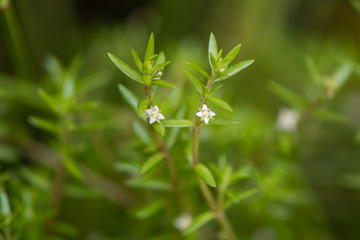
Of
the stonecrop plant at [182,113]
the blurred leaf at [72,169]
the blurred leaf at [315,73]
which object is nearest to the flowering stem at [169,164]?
the stonecrop plant at [182,113]

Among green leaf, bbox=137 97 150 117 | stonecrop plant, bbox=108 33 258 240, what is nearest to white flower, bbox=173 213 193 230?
stonecrop plant, bbox=108 33 258 240

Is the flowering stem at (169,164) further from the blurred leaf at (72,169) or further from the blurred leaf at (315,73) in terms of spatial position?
the blurred leaf at (315,73)

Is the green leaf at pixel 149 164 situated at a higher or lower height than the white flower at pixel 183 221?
lower

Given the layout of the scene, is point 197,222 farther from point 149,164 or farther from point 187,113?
point 187,113

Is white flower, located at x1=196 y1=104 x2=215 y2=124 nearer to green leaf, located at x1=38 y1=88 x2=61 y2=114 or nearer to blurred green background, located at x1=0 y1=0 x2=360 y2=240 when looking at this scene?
blurred green background, located at x1=0 y1=0 x2=360 y2=240

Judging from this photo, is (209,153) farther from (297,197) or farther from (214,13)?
(214,13)
